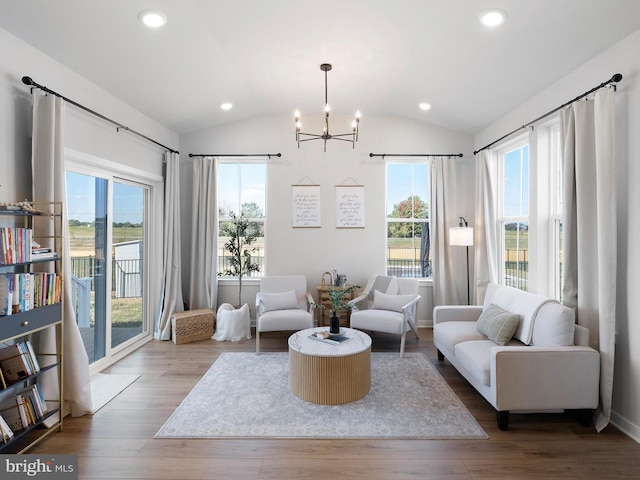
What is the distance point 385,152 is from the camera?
5277 mm

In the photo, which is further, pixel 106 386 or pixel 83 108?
pixel 106 386

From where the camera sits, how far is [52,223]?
8.70 ft

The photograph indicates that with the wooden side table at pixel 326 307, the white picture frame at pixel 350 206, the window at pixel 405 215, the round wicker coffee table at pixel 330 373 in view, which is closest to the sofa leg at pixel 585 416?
the round wicker coffee table at pixel 330 373

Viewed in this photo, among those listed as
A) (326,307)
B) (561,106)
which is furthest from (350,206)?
(561,106)

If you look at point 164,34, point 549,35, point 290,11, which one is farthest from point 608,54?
point 164,34

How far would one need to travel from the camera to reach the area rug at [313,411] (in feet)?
8.24

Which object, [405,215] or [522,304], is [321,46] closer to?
[405,215]

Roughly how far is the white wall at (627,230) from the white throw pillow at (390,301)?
6.91ft

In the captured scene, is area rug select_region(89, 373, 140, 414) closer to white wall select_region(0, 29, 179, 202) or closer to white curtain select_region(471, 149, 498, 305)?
white wall select_region(0, 29, 179, 202)

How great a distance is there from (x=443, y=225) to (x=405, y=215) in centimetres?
57

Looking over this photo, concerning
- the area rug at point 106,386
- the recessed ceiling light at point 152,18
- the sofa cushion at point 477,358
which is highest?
the recessed ceiling light at point 152,18

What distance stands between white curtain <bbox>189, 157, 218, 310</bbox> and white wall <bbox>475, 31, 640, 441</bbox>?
4.37 meters

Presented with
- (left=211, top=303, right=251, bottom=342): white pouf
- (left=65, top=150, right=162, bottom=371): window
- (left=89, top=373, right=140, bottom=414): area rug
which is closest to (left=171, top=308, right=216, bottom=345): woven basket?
(left=211, top=303, right=251, bottom=342): white pouf

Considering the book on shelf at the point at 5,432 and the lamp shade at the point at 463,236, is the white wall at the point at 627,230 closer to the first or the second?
the lamp shade at the point at 463,236
